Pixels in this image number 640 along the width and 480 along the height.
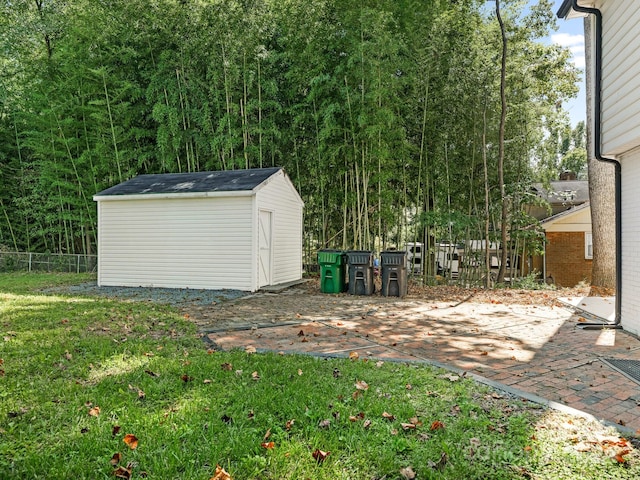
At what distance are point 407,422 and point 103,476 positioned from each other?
157 centimetres

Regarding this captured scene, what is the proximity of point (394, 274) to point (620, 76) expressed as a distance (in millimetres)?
4801

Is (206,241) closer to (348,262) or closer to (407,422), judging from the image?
(348,262)

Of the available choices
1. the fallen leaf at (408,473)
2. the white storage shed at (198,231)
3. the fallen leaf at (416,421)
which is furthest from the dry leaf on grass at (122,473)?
the white storage shed at (198,231)

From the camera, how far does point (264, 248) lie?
30.9 ft

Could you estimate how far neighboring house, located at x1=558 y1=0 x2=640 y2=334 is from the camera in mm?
4438

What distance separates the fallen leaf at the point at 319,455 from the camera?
2.08 meters

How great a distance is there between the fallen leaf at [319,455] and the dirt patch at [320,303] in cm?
315

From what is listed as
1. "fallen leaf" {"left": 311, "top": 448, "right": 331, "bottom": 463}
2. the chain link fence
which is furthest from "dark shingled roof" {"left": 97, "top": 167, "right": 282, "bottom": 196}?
"fallen leaf" {"left": 311, "top": 448, "right": 331, "bottom": 463}

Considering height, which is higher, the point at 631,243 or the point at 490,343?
the point at 631,243

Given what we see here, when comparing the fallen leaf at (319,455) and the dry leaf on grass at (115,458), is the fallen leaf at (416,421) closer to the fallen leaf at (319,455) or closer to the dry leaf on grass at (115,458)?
the fallen leaf at (319,455)

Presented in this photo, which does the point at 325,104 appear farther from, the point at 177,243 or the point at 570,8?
the point at 570,8

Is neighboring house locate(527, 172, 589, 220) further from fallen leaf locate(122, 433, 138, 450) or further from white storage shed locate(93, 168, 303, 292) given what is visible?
fallen leaf locate(122, 433, 138, 450)

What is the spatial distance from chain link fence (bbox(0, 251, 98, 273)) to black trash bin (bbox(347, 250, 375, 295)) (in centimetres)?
807

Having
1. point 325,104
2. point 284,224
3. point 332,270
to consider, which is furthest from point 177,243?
point 325,104
